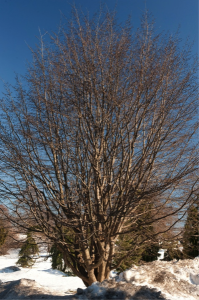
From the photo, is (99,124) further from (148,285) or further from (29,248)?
(29,248)

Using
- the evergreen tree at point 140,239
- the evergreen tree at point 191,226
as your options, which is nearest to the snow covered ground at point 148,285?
the evergreen tree at point 140,239

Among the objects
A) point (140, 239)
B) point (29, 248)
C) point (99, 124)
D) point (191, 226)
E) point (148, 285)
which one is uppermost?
point (99, 124)

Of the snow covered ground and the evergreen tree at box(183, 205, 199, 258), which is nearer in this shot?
the snow covered ground

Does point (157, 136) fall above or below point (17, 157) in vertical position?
above

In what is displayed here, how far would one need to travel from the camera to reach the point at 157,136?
14.1ft

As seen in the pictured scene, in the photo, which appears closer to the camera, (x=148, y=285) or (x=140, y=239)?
(x=148, y=285)

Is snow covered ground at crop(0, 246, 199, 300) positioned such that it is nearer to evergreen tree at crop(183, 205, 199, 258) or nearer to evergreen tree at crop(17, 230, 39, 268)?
evergreen tree at crop(17, 230, 39, 268)

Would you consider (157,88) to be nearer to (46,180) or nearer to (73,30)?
(73,30)

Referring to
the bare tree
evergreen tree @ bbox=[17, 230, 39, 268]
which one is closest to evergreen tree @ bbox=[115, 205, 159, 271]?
the bare tree

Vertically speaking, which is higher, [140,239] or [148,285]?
[140,239]

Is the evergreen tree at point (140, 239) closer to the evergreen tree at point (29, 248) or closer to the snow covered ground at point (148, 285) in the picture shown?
the snow covered ground at point (148, 285)

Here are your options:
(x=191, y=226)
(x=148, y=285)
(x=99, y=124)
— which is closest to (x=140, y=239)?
(x=148, y=285)

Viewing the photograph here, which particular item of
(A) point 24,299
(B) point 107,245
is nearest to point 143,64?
(B) point 107,245

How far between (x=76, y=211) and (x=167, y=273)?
2.82m
